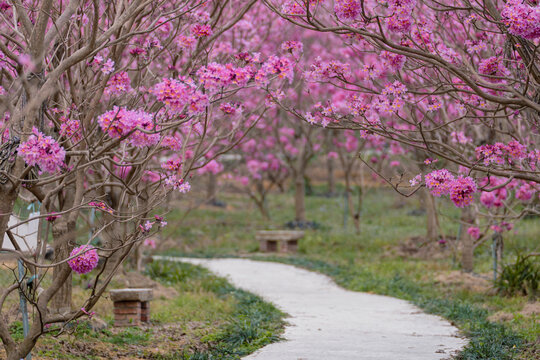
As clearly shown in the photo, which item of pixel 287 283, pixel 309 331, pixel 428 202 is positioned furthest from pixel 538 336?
pixel 428 202

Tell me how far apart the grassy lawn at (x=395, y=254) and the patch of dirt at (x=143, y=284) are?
1463 mm

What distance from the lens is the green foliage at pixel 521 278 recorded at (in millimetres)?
9586

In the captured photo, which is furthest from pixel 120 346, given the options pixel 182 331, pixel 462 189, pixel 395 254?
pixel 395 254

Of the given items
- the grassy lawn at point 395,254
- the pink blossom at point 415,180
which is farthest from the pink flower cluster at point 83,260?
the grassy lawn at point 395,254

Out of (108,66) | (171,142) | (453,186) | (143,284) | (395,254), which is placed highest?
(108,66)

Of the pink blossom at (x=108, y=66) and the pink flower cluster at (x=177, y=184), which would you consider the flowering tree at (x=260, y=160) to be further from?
the pink flower cluster at (x=177, y=184)

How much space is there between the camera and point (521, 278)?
9.73 meters

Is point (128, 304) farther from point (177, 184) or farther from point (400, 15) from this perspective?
point (400, 15)

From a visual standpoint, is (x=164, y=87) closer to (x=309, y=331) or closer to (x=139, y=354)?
(x=139, y=354)

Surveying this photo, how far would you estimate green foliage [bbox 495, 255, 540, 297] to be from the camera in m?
9.59

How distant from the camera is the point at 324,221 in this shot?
23.3m

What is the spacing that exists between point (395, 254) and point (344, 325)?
7854 millimetres

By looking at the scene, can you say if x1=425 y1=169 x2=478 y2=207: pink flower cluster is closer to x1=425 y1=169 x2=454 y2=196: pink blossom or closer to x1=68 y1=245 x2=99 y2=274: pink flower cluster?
x1=425 y1=169 x2=454 y2=196: pink blossom

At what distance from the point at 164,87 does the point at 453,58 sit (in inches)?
131
